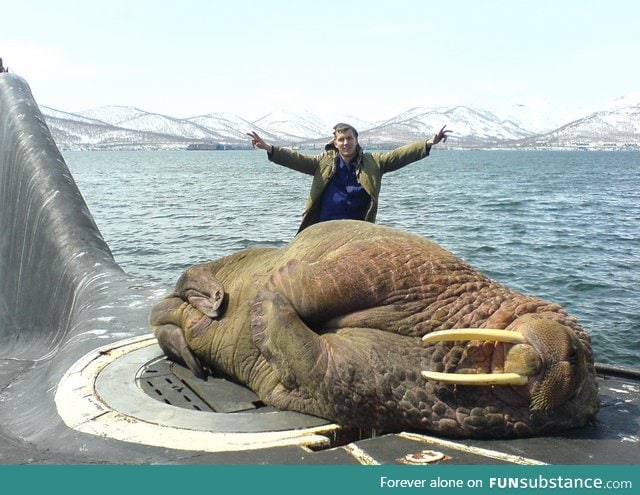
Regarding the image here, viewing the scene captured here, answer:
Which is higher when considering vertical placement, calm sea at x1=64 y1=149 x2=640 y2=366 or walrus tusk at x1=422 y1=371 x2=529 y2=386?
walrus tusk at x1=422 y1=371 x2=529 y2=386

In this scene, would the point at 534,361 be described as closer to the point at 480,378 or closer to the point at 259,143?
the point at 480,378

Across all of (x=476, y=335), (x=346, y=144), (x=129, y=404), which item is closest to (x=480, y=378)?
(x=476, y=335)

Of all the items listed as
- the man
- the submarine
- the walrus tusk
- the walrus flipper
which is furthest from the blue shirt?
the walrus tusk

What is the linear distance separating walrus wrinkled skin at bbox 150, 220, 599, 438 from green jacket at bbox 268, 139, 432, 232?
5.51 ft

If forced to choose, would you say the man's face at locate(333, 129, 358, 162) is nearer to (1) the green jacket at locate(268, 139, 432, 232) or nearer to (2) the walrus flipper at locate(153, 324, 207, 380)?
(1) the green jacket at locate(268, 139, 432, 232)

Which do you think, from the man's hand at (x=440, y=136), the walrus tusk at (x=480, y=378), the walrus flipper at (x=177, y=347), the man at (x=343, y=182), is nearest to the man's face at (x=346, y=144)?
the man at (x=343, y=182)

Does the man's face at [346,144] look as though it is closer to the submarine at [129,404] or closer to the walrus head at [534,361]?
the submarine at [129,404]

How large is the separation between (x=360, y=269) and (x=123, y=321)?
10.7 ft

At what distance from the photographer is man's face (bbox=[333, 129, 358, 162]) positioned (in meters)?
6.40

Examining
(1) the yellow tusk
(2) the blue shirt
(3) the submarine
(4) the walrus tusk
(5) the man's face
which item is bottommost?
(3) the submarine

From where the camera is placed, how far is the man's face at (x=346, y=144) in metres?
6.40

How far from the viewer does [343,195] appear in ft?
21.4

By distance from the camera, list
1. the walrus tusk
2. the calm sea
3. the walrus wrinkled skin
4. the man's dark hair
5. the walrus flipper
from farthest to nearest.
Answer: the calm sea < the man's dark hair < the walrus flipper < the walrus wrinkled skin < the walrus tusk

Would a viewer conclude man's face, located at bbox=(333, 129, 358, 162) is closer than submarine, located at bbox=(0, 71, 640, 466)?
No
